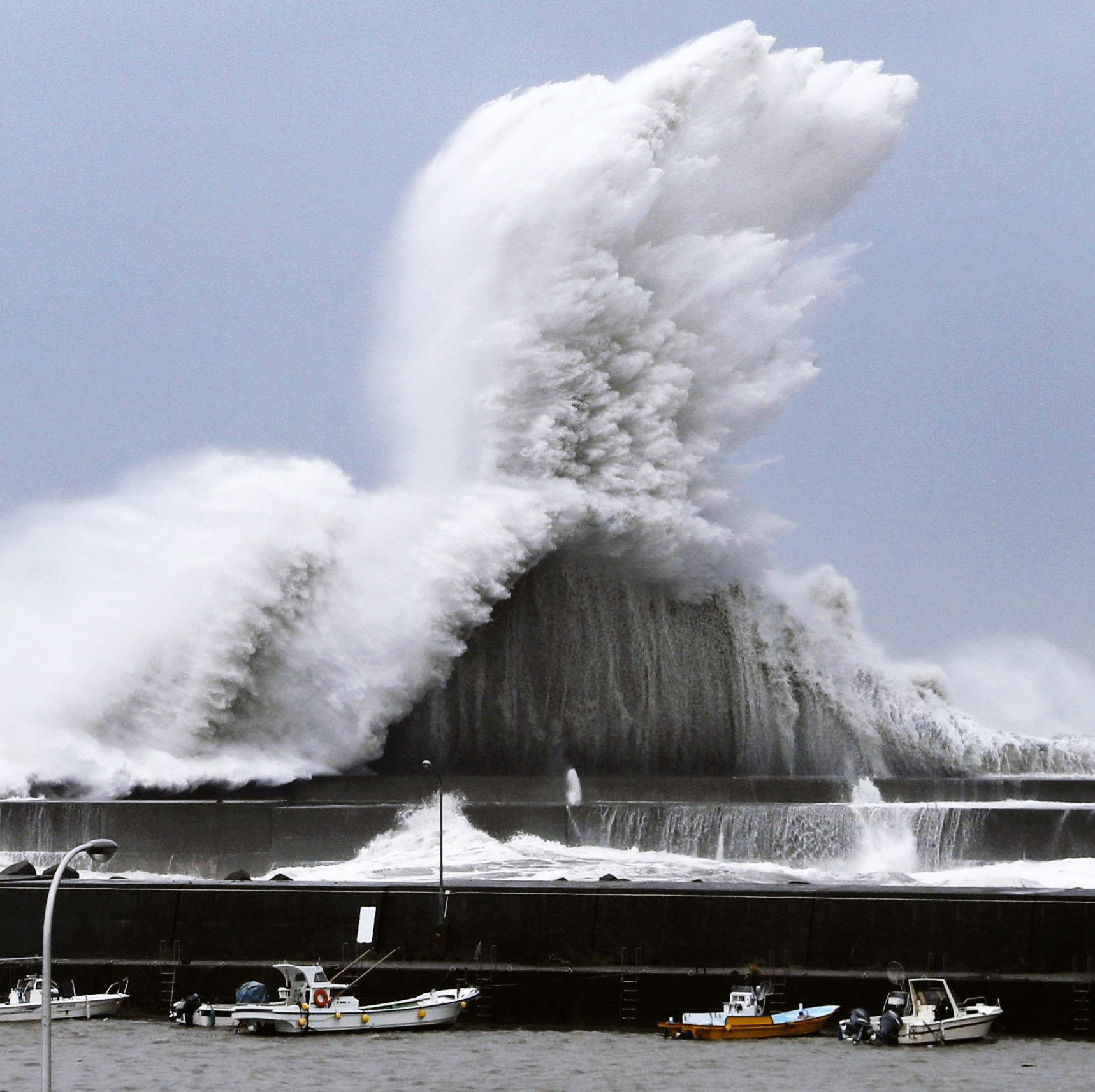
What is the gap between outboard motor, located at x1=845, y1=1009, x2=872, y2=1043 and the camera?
18.7 m

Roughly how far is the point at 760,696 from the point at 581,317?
8.75 m

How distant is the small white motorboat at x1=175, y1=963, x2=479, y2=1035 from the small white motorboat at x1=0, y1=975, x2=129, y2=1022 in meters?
1.06

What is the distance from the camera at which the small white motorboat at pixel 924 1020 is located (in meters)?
18.6

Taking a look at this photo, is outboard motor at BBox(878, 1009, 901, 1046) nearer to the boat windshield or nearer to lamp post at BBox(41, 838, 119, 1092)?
the boat windshield

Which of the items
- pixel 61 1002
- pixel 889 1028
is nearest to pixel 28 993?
pixel 61 1002

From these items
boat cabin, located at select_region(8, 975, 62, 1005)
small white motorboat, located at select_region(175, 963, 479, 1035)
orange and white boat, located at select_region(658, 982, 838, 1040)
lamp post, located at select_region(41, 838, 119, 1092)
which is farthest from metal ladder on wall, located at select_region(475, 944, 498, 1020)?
lamp post, located at select_region(41, 838, 119, 1092)

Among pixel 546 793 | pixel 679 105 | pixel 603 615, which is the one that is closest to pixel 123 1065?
pixel 546 793

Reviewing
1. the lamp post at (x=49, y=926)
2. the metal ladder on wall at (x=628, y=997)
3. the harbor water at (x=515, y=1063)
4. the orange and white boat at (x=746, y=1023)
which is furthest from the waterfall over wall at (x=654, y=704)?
the lamp post at (x=49, y=926)

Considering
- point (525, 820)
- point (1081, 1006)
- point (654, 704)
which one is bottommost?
point (1081, 1006)

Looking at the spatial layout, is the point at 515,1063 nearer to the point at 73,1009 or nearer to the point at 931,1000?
the point at 931,1000

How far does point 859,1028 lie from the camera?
61.7 ft

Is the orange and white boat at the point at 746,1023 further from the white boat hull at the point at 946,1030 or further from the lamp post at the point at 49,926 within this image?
the lamp post at the point at 49,926

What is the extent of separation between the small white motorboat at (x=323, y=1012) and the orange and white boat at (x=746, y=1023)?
2454mm

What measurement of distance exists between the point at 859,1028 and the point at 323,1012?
581cm
